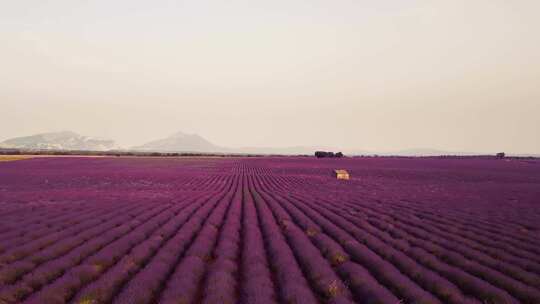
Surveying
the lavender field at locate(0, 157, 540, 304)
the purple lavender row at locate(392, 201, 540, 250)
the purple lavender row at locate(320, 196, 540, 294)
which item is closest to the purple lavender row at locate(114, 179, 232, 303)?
the lavender field at locate(0, 157, 540, 304)

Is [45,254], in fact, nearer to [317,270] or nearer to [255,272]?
[255,272]

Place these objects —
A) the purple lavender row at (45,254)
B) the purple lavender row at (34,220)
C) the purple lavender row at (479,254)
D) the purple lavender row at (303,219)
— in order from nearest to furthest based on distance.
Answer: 1. the purple lavender row at (45,254)
2. the purple lavender row at (479,254)
3. the purple lavender row at (303,219)
4. the purple lavender row at (34,220)

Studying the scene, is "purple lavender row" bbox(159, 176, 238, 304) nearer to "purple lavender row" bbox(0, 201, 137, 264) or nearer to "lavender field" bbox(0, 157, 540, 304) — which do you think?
"lavender field" bbox(0, 157, 540, 304)

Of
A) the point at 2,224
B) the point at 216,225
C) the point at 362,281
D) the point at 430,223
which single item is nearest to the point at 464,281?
the point at 362,281

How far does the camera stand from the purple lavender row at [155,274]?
200 inches

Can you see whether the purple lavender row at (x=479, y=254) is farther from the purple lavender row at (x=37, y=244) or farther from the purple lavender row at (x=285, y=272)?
the purple lavender row at (x=37, y=244)

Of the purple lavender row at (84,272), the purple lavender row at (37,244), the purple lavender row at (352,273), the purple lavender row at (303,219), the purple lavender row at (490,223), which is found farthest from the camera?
the purple lavender row at (490,223)

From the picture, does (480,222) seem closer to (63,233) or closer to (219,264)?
(219,264)

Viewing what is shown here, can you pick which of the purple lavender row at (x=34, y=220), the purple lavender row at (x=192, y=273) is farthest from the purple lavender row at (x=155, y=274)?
the purple lavender row at (x=34, y=220)

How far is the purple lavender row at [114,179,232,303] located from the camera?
5.08 m

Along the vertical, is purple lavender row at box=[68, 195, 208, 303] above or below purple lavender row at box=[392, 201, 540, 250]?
above

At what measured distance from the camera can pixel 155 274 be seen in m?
6.09

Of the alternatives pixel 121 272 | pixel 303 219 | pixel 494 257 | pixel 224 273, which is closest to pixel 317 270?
pixel 224 273

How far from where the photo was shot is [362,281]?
236 inches
